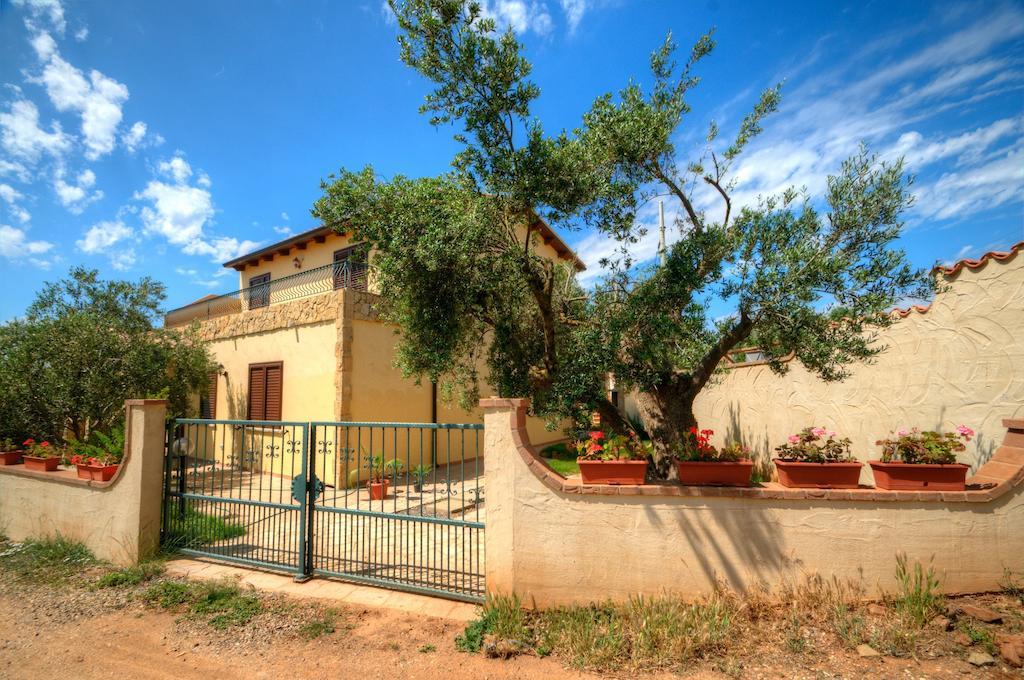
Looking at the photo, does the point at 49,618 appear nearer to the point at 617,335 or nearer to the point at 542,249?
the point at 617,335

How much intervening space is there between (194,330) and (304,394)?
15.0 feet

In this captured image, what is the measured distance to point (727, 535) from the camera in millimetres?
3914

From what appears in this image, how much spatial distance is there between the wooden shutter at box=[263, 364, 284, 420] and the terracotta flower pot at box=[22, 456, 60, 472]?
4463mm

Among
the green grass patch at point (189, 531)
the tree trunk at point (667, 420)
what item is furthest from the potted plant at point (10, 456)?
the tree trunk at point (667, 420)

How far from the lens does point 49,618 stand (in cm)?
443

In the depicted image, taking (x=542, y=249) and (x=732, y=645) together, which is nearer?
(x=732, y=645)

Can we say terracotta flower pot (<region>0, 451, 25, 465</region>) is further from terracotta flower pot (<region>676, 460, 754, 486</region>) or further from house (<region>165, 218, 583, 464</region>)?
terracotta flower pot (<region>676, 460, 754, 486</region>)

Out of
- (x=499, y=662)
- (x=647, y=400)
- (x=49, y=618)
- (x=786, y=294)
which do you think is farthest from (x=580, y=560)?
(x=49, y=618)

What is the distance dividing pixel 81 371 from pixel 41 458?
15.5 ft

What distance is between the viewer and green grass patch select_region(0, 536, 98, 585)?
5.33m

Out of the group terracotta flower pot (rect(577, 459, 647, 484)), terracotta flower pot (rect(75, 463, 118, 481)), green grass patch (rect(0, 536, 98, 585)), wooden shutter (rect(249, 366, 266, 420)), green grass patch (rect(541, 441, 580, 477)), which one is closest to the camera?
terracotta flower pot (rect(577, 459, 647, 484))

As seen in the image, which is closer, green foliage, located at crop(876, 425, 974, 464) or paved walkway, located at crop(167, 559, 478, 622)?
green foliage, located at crop(876, 425, 974, 464)

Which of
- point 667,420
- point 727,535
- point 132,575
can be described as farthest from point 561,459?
point 132,575

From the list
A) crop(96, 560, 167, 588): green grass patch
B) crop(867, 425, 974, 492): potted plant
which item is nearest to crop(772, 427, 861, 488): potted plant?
crop(867, 425, 974, 492): potted plant
